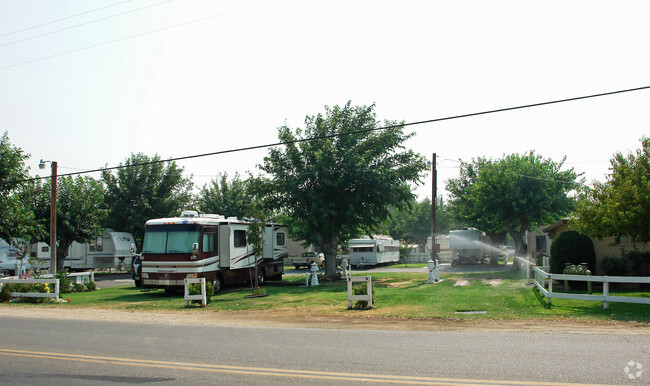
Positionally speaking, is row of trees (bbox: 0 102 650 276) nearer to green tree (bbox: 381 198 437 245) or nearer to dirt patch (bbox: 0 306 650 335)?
dirt patch (bbox: 0 306 650 335)

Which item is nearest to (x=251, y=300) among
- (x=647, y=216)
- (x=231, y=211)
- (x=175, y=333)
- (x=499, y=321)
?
(x=175, y=333)

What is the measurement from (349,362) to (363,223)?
69.6ft

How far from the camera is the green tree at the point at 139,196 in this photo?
42.3m

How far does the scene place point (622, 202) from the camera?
591 inches

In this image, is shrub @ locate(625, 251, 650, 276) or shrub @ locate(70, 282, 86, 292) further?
shrub @ locate(70, 282, 86, 292)

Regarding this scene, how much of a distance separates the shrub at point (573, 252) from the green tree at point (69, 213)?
31.9 m

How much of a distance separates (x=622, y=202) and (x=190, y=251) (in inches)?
584

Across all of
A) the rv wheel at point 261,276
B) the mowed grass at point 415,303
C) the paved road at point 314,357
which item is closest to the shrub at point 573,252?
the mowed grass at point 415,303

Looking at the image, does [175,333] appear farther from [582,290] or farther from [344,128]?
[344,128]

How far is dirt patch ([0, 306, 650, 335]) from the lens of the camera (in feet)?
36.6

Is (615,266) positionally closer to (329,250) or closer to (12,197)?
(329,250)

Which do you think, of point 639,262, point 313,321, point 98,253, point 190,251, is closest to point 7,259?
point 98,253

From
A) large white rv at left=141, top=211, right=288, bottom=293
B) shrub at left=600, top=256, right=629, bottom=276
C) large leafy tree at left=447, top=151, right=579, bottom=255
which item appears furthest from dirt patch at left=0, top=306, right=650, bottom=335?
large leafy tree at left=447, top=151, right=579, bottom=255

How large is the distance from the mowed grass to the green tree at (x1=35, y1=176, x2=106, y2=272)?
16639mm
